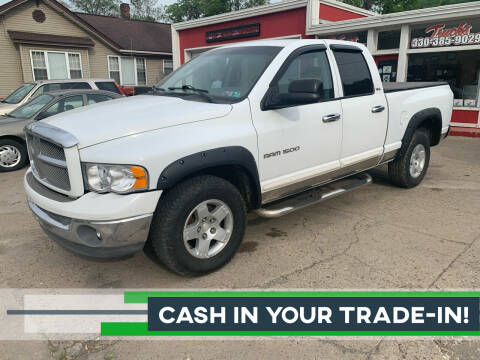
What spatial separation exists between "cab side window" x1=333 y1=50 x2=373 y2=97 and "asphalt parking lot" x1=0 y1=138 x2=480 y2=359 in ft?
4.94

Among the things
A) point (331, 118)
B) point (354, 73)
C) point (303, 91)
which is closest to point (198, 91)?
point (303, 91)

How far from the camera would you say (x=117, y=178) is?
2756mm

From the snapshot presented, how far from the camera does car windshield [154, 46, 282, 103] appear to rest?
3600 millimetres

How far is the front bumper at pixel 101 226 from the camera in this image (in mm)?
2729

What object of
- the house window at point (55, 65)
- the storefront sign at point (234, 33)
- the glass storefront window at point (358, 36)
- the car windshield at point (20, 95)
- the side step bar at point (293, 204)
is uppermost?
the storefront sign at point (234, 33)

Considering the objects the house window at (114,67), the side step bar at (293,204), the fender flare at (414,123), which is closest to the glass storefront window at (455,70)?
the fender flare at (414,123)

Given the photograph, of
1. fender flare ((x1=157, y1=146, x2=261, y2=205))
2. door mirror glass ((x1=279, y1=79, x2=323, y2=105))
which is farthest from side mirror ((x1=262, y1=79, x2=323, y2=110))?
fender flare ((x1=157, y1=146, x2=261, y2=205))

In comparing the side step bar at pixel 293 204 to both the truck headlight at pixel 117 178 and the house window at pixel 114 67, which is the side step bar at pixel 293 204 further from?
the house window at pixel 114 67

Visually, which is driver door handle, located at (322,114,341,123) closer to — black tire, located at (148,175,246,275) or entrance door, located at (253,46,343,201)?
entrance door, located at (253,46,343,201)

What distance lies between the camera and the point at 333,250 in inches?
153

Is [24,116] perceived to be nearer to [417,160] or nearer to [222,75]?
[222,75]

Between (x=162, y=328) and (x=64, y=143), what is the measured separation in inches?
59.0

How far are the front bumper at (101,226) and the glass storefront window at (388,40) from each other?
11.2 m

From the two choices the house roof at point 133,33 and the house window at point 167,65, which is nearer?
the house roof at point 133,33
